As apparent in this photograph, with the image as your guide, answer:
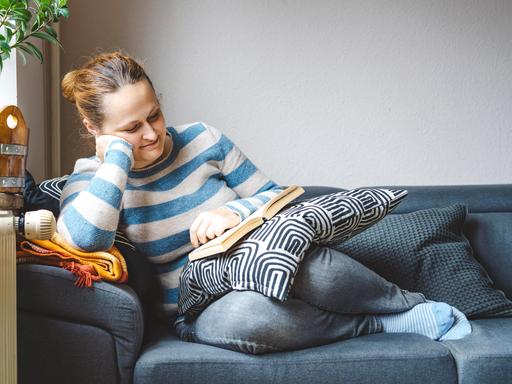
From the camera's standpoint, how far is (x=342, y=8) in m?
2.35

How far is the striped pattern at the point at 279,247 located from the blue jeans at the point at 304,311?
0.04m

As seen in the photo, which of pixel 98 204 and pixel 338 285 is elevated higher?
pixel 98 204

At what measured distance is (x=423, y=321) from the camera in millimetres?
1538

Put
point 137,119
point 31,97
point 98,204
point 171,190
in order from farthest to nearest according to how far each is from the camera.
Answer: point 31,97, point 171,190, point 137,119, point 98,204

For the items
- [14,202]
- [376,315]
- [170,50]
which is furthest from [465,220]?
[14,202]

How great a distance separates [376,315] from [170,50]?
1258 mm

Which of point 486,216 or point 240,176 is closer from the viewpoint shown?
point 240,176

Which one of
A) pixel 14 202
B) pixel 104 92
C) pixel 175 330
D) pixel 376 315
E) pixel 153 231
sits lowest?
pixel 175 330

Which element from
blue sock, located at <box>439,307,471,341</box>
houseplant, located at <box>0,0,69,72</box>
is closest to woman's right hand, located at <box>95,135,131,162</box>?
houseplant, located at <box>0,0,69,72</box>

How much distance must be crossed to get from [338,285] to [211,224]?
13.0 inches

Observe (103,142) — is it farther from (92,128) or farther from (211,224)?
(211,224)

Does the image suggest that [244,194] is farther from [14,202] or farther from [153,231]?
[14,202]

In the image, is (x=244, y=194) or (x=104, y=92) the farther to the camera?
(x=244, y=194)

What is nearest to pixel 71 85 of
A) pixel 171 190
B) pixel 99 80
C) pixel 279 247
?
pixel 99 80
